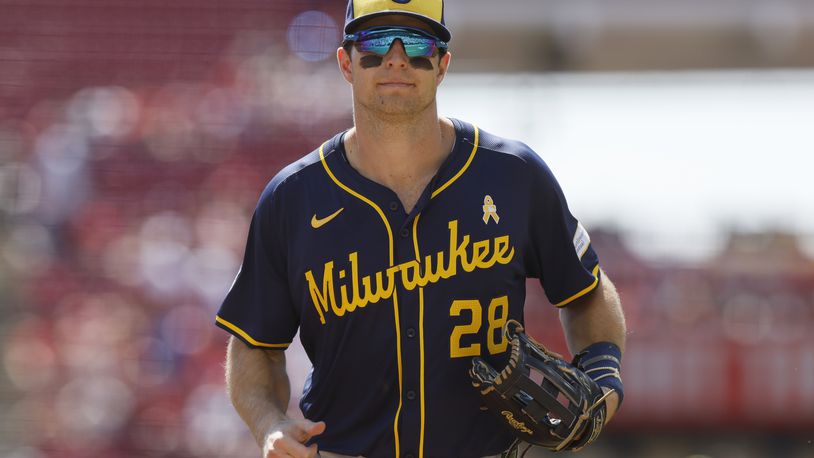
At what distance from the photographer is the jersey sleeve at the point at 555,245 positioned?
297cm

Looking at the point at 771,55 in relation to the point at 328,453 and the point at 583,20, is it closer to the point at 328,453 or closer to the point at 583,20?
the point at 583,20

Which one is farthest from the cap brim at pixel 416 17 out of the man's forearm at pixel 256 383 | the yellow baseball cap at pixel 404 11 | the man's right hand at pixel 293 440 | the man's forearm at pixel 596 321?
the man's right hand at pixel 293 440

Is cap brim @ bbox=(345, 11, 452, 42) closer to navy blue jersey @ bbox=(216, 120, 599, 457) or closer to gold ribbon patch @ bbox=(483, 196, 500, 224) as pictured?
navy blue jersey @ bbox=(216, 120, 599, 457)

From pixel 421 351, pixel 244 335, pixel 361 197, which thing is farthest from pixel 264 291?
pixel 421 351

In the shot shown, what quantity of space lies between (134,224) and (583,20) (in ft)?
31.5

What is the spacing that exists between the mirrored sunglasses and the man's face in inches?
0.5

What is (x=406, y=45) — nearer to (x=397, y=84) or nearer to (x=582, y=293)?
(x=397, y=84)

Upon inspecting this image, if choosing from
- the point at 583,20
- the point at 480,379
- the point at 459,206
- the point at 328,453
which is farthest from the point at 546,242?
the point at 583,20

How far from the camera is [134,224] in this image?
823 cm

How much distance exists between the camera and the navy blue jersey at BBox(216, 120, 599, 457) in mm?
2879

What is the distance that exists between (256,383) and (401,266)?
0.54m

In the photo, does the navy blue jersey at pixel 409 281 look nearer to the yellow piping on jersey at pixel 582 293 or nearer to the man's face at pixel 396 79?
the yellow piping on jersey at pixel 582 293

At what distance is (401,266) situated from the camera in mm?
2889

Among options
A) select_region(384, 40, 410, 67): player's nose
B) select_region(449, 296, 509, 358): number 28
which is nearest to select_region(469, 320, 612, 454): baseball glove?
select_region(449, 296, 509, 358): number 28
